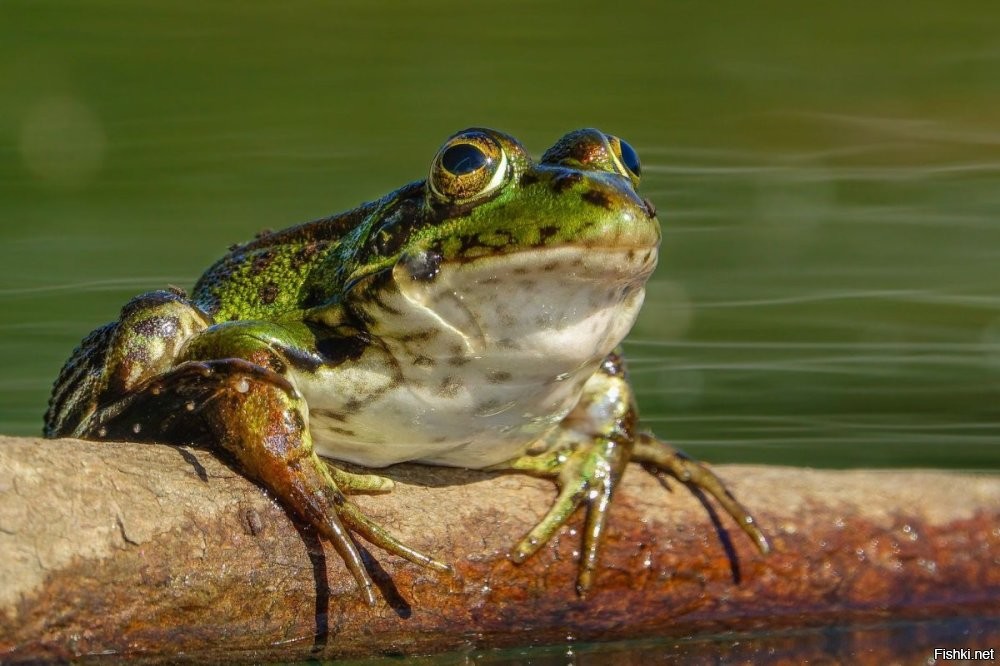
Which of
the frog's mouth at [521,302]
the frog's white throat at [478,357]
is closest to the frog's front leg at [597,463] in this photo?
the frog's white throat at [478,357]

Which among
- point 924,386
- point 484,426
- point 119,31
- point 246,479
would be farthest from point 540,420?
point 119,31

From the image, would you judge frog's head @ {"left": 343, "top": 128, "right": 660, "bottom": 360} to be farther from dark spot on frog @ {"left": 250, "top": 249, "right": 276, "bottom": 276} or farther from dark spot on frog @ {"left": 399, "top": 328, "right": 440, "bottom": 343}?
dark spot on frog @ {"left": 250, "top": 249, "right": 276, "bottom": 276}

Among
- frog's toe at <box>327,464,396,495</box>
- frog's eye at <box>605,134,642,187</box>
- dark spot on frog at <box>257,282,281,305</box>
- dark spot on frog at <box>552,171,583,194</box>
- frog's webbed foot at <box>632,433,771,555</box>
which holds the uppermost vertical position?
frog's eye at <box>605,134,642,187</box>

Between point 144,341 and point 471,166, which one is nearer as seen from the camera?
point 471,166

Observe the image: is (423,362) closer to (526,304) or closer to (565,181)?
(526,304)

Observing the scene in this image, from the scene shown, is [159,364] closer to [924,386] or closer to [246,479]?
[246,479]

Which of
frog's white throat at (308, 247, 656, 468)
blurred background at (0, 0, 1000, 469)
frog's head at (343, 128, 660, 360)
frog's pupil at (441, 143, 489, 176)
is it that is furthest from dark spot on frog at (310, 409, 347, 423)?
blurred background at (0, 0, 1000, 469)

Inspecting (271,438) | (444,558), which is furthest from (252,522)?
(444,558)

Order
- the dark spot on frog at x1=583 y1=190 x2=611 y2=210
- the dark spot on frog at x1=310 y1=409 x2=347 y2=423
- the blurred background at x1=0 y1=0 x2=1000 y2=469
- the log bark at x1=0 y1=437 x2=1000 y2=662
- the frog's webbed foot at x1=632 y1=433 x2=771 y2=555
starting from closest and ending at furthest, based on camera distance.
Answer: the log bark at x1=0 y1=437 x2=1000 y2=662, the dark spot on frog at x1=583 y1=190 x2=611 y2=210, the dark spot on frog at x1=310 y1=409 x2=347 y2=423, the frog's webbed foot at x1=632 y1=433 x2=771 y2=555, the blurred background at x1=0 y1=0 x2=1000 y2=469
